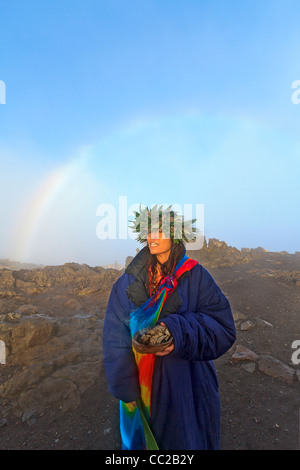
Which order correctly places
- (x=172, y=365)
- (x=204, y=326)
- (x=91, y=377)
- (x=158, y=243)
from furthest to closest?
(x=91, y=377) < (x=158, y=243) < (x=172, y=365) < (x=204, y=326)

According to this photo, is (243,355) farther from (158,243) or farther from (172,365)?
(158,243)

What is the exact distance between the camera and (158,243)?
104 inches

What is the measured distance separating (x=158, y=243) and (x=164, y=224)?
0.84ft

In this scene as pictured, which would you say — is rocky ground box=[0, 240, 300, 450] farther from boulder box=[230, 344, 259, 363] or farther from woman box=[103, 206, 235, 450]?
woman box=[103, 206, 235, 450]

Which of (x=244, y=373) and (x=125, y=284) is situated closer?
(x=125, y=284)

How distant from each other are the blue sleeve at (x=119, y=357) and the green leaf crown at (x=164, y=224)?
0.80 m

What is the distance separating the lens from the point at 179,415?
2229 mm

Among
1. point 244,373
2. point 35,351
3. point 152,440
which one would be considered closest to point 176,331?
point 152,440

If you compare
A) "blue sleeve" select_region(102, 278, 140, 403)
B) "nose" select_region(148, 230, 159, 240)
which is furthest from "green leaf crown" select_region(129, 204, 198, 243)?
"blue sleeve" select_region(102, 278, 140, 403)

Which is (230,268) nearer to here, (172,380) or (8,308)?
(8,308)

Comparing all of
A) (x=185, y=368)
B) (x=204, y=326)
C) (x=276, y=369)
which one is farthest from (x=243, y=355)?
(x=204, y=326)

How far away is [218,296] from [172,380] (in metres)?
0.93

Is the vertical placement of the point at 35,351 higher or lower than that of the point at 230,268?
lower
